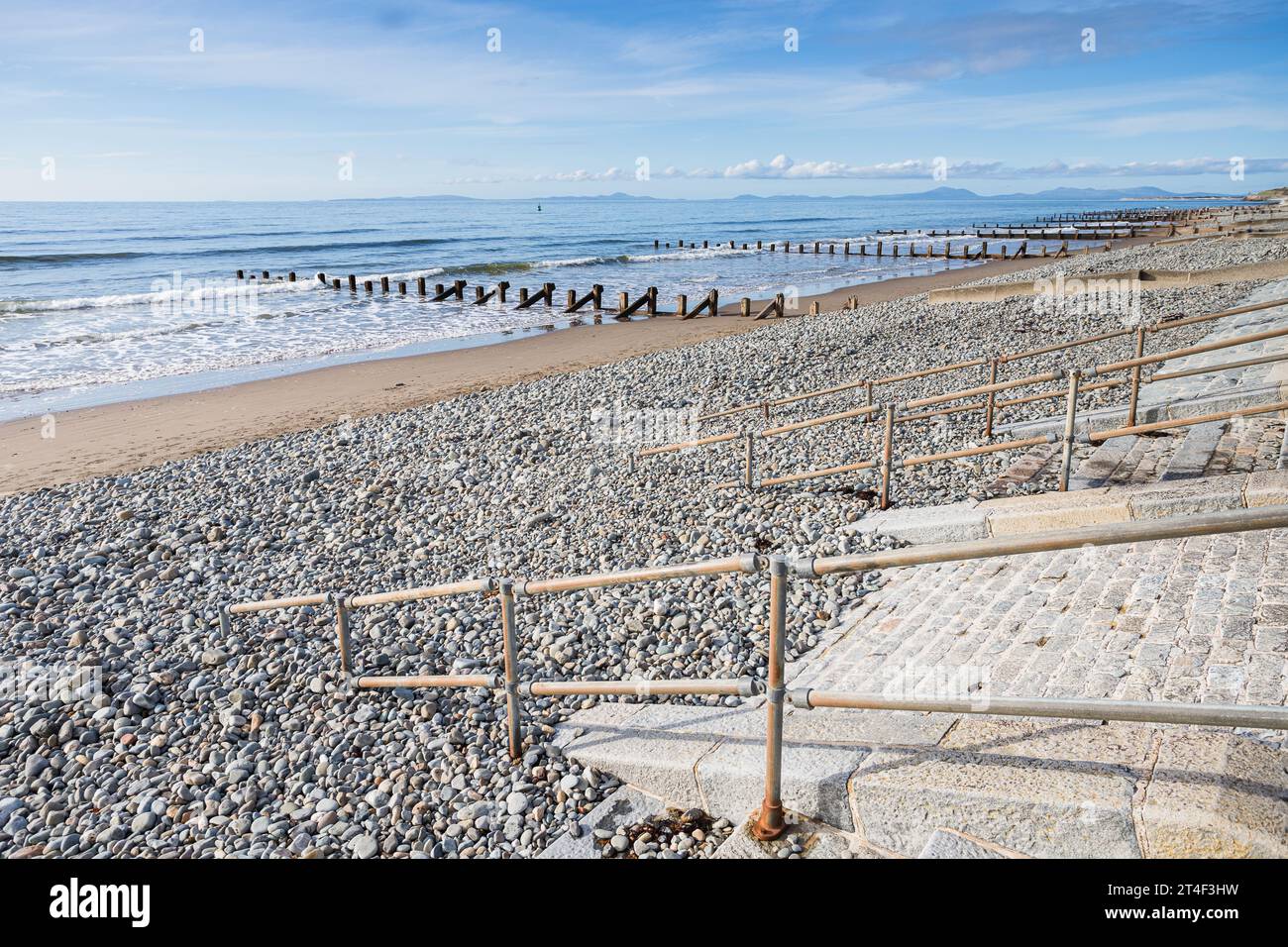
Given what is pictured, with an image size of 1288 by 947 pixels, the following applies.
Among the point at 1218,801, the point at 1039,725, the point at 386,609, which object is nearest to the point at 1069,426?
the point at 1039,725

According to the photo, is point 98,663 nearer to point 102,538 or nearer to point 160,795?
point 160,795

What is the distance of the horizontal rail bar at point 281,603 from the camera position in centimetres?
592

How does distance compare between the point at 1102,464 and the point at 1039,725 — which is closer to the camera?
the point at 1039,725

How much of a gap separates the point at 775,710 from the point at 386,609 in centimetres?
440

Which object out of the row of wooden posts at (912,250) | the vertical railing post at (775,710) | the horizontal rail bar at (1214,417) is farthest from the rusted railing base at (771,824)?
the row of wooden posts at (912,250)

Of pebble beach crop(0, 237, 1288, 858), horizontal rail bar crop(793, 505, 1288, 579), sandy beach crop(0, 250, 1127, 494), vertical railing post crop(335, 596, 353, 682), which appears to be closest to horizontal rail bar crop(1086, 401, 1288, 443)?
pebble beach crop(0, 237, 1288, 858)

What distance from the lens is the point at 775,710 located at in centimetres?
321

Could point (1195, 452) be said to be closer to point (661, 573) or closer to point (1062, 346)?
point (1062, 346)

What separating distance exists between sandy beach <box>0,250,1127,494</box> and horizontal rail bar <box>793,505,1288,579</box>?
12801 millimetres

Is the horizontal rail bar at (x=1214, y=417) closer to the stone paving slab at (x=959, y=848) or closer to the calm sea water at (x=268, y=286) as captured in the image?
the stone paving slab at (x=959, y=848)

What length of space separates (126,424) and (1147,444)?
53.2ft

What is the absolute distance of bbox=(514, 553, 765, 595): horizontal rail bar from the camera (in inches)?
128

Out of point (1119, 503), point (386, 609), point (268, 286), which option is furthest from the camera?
point (268, 286)

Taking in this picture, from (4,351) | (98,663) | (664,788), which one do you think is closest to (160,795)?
(98,663)
